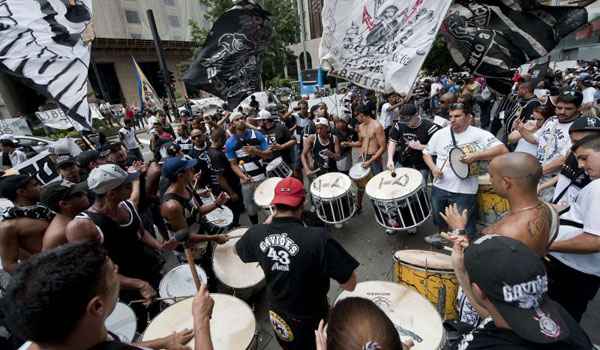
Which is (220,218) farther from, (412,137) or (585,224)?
(585,224)

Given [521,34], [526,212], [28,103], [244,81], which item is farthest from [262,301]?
[28,103]

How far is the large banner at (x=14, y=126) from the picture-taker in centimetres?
1753

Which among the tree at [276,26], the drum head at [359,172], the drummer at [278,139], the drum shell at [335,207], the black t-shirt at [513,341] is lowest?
the drum shell at [335,207]

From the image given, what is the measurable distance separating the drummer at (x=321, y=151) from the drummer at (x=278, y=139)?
545 millimetres

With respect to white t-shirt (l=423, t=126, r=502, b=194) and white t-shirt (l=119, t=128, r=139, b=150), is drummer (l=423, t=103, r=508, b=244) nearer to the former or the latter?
white t-shirt (l=423, t=126, r=502, b=194)

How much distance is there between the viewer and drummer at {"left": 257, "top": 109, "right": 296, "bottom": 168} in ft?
20.3

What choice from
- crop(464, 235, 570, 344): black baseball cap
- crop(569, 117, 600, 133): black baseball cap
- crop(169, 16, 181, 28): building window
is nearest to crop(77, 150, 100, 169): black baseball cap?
crop(464, 235, 570, 344): black baseball cap

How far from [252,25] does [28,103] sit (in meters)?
36.3

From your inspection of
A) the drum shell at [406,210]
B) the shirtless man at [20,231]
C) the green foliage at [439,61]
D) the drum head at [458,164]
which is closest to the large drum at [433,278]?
the drum shell at [406,210]

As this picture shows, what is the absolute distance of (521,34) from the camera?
4.37 meters

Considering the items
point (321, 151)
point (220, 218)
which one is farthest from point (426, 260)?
point (321, 151)

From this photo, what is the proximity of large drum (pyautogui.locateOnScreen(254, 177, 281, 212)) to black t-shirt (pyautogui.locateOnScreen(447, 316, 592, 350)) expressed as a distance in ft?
11.6

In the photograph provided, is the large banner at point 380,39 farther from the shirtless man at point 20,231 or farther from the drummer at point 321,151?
the shirtless man at point 20,231

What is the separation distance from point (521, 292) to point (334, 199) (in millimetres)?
3423
